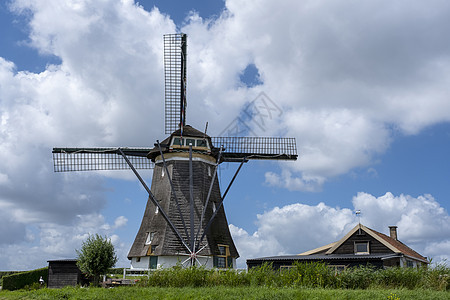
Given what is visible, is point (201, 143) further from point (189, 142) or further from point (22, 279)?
point (22, 279)

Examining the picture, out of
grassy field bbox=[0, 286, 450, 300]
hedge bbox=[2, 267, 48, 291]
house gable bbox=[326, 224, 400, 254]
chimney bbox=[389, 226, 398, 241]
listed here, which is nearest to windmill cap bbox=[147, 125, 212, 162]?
house gable bbox=[326, 224, 400, 254]

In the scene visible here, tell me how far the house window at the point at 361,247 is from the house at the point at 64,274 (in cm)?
1790

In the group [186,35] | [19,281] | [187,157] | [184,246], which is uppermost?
[186,35]

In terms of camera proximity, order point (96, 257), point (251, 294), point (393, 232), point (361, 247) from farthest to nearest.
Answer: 1. point (393, 232)
2. point (361, 247)
3. point (96, 257)
4. point (251, 294)

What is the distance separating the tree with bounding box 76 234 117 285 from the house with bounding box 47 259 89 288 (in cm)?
373

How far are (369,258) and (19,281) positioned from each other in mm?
22973

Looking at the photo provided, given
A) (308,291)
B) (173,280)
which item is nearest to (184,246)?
(173,280)

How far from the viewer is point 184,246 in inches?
1029

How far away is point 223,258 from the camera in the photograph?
27.6 m

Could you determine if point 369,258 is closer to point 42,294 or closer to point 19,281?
point 42,294

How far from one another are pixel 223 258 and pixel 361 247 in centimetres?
974

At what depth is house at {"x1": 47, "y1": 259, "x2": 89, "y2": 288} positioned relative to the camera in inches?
1149

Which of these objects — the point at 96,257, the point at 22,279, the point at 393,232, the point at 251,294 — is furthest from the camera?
the point at 393,232

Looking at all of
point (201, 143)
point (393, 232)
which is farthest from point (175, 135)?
point (393, 232)
